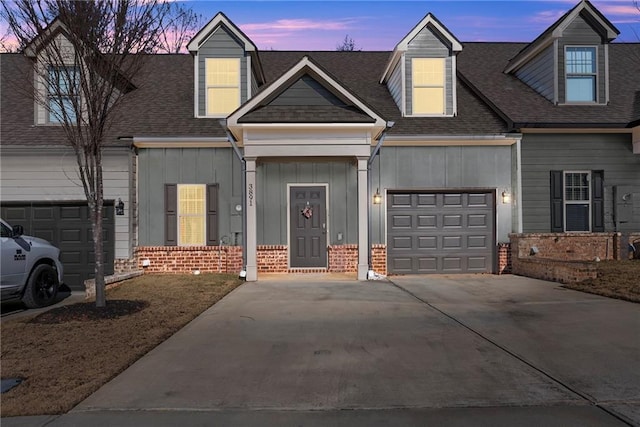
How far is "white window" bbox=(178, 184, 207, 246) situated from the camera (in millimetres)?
12438

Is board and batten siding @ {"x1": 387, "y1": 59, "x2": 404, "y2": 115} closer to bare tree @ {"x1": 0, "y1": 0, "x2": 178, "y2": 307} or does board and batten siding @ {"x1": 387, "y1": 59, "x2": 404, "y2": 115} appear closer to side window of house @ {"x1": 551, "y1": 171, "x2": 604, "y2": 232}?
side window of house @ {"x1": 551, "y1": 171, "x2": 604, "y2": 232}

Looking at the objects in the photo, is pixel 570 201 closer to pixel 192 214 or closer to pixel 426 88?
pixel 426 88

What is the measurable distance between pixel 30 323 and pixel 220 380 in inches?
159

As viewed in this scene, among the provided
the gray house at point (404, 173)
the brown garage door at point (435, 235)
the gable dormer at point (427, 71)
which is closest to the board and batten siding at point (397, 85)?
the gable dormer at point (427, 71)

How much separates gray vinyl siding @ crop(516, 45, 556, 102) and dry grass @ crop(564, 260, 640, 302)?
4.97 metres

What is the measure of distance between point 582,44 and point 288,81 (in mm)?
8452

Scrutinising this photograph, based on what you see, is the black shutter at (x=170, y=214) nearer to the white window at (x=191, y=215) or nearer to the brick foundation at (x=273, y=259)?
the white window at (x=191, y=215)

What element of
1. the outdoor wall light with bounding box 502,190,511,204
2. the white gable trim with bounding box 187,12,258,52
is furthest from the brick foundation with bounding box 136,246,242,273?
the outdoor wall light with bounding box 502,190,511,204

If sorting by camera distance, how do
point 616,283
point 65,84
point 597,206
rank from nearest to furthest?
point 65,84
point 616,283
point 597,206

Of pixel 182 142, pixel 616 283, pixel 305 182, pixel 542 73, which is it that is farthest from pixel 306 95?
pixel 616 283

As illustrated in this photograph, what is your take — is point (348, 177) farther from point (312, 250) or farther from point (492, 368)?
point (492, 368)

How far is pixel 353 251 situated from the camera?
41.5 feet

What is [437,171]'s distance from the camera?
1260cm

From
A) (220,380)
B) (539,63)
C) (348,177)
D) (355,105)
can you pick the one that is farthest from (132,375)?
(539,63)
